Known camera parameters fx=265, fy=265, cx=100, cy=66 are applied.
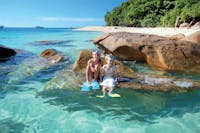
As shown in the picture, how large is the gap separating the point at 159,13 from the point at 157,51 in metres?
49.8

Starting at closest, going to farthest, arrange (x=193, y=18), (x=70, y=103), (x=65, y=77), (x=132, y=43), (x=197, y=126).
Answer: (x=197, y=126)
(x=70, y=103)
(x=65, y=77)
(x=132, y=43)
(x=193, y=18)

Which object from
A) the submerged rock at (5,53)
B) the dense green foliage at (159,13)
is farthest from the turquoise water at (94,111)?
the dense green foliage at (159,13)

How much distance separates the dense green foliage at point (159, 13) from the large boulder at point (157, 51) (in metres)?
27.7

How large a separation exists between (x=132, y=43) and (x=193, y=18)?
96.4 ft

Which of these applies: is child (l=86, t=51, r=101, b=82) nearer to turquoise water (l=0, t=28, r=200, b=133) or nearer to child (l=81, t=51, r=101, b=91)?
child (l=81, t=51, r=101, b=91)

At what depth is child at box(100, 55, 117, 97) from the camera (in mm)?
7027

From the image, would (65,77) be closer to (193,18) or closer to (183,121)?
(183,121)

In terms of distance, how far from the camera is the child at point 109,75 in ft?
23.1

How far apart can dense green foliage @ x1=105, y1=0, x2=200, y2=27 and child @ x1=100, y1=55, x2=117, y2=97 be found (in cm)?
3171

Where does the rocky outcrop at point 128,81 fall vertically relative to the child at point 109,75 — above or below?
below

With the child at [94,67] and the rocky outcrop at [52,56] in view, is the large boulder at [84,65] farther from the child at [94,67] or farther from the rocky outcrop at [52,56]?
the rocky outcrop at [52,56]

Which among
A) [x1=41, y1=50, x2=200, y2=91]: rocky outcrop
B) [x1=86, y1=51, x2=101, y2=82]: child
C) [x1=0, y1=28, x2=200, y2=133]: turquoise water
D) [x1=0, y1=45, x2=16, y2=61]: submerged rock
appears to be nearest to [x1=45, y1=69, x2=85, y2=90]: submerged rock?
[x1=41, y1=50, x2=200, y2=91]: rocky outcrop

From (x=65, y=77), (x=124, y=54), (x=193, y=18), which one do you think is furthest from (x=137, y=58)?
(x=193, y=18)

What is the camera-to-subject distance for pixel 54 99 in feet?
Answer: 22.9
